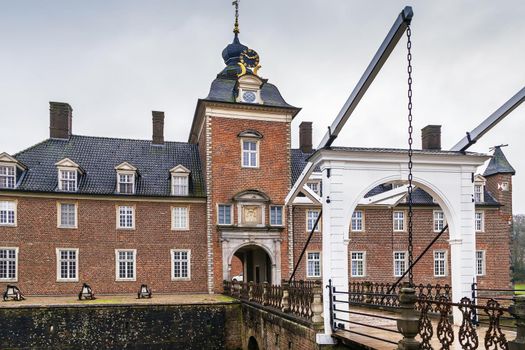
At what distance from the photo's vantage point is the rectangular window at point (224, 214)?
2131 cm

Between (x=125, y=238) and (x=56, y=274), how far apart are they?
126 inches

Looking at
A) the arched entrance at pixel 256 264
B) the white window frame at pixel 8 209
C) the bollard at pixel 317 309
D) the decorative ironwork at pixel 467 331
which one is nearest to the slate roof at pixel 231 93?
the arched entrance at pixel 256 264

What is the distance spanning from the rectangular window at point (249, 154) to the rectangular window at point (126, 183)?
17.3 feet

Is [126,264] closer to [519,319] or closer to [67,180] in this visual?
[67,180]

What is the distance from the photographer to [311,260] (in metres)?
22.9

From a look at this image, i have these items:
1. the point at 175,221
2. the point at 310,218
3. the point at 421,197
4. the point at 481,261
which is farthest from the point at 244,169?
the point at 481,261

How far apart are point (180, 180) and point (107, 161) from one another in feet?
12.4

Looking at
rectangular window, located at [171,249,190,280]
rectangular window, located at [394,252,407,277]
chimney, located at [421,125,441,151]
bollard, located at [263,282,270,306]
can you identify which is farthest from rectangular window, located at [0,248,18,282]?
chimney, located at [421,125,441,151]

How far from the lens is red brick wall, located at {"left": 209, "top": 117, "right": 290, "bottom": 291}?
70.4ft

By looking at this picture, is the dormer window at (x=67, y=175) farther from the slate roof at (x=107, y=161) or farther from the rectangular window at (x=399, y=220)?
the rectangular window at (x=399, y=220)

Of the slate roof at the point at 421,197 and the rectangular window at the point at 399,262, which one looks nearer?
the rectangular window at the point at 399,262

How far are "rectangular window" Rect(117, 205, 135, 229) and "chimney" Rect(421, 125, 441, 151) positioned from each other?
1660cm

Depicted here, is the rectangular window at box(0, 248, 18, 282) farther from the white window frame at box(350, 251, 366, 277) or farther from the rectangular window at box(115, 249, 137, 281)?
the white window frame at box(350, 251, 366, 277)

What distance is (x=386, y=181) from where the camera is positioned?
8.80 meters
